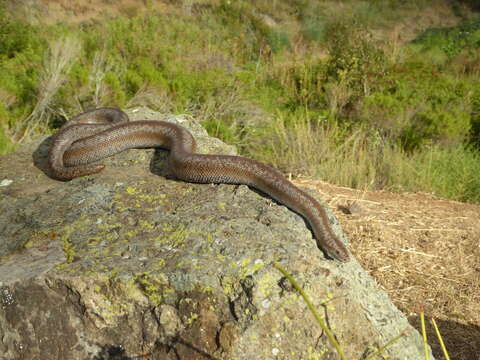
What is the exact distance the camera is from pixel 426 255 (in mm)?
5398

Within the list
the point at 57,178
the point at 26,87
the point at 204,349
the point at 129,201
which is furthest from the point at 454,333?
the point at 26,87

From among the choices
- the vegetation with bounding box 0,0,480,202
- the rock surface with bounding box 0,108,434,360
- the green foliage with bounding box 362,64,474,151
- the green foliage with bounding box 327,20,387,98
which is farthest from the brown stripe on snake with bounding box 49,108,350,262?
the green foliage with bounding box 327,20,387,98

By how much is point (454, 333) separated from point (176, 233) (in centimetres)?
313

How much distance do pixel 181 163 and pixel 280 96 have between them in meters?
9.61

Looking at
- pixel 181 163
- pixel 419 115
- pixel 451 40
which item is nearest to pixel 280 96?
pixel 419 115

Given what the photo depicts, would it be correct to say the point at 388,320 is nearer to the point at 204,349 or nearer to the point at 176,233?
the point at 204,349

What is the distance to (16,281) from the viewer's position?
2898 mm

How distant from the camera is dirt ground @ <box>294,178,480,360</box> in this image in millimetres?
4488

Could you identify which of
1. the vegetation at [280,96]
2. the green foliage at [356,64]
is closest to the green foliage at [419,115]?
the vegetation at [280,96]

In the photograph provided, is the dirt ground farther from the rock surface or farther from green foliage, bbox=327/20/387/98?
green foliage, bbox=327/20/387/98

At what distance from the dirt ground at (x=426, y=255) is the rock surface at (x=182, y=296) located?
1574 mm

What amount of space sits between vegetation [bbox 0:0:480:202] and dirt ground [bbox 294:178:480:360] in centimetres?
153

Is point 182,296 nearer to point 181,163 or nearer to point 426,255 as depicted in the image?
point 181,163

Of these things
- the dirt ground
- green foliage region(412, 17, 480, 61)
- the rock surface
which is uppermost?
the rock surface
